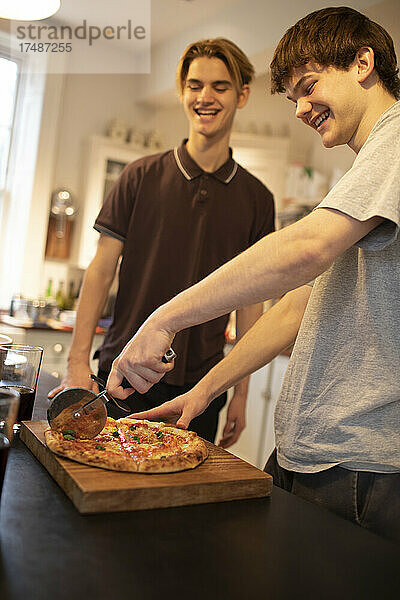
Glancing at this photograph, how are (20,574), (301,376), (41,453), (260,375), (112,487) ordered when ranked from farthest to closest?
(260,375) < (301,376) < (41,453) < (112,487) < (20,574)

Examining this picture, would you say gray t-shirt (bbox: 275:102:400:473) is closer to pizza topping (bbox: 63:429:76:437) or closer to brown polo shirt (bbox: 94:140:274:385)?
pizza topping (bbox: 63:429:76:437)

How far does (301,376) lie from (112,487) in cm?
42

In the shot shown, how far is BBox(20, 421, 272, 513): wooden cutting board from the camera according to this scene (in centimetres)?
81

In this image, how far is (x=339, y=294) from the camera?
1071mm

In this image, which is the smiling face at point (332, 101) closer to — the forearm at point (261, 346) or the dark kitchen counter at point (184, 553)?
the forearm at point (261, 346)

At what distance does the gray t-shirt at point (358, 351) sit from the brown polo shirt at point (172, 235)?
81 centimetres

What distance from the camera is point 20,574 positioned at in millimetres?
611

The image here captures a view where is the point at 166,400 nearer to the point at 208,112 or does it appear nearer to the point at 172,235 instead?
the point at 172,235

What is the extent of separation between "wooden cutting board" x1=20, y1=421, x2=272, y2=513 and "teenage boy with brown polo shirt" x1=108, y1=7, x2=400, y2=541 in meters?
0.16

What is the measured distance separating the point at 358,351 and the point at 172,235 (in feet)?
3.30

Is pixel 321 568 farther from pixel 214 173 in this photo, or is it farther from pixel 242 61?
pixel 242 61

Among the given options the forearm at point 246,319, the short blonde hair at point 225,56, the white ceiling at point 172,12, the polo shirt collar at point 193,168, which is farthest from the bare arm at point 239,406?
the white ceiling at point 172,12

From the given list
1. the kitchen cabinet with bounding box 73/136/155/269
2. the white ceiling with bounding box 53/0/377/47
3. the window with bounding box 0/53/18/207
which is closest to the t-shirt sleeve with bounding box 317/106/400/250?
the white ceiling with bounding box 53/0/377/47

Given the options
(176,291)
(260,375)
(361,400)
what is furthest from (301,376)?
(260,375)
